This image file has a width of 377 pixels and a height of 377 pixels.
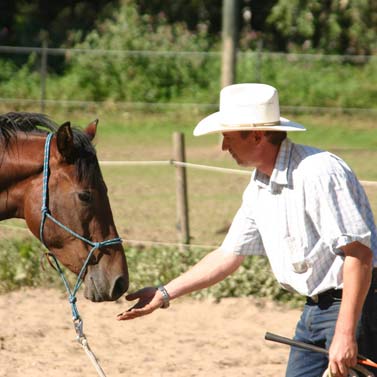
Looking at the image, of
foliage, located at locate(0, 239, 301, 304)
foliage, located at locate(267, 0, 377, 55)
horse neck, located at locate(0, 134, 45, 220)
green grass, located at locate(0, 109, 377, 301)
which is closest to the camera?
horse neck, located at locate(0, 134, 45, 220)

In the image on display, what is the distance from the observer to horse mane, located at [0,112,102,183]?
4.04 metres

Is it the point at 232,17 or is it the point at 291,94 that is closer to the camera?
the point at 232,17

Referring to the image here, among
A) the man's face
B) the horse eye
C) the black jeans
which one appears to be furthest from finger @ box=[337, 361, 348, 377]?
the horse eye

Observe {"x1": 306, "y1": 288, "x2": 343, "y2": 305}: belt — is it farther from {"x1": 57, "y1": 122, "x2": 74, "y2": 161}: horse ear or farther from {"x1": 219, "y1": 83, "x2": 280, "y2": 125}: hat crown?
{"x1": 57, "y1": 122, "x2": 74, "y2": 161}: horse ear

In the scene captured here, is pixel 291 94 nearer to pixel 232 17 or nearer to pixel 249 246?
pixel 232 17

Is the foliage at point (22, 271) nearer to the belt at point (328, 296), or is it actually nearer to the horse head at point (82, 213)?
the horse head at point (82, 213)

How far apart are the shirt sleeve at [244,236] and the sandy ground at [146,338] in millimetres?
1969

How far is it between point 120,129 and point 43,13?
25.6ft

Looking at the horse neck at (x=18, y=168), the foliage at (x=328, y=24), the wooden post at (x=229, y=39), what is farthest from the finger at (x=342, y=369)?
the foliage at (x=328, y=24)

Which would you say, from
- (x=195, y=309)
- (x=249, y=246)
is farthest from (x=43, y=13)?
(x=249, y=246)

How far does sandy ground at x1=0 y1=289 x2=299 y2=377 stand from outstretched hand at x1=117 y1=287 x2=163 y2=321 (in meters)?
1.88

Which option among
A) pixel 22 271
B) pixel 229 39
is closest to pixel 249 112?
pixel 22 271

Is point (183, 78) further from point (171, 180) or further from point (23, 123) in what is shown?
point (23, 123)

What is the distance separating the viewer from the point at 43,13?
23.2 metres
